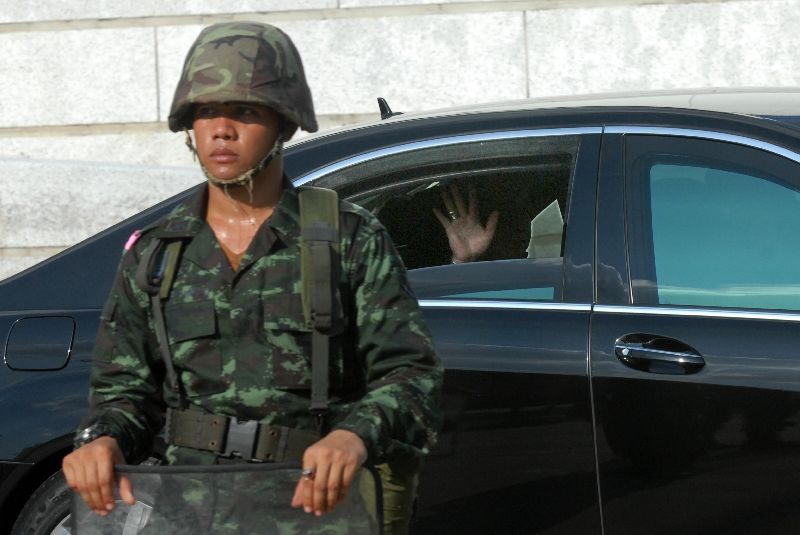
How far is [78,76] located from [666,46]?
352cm

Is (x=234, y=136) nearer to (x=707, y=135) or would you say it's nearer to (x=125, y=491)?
(x=125, y=491)

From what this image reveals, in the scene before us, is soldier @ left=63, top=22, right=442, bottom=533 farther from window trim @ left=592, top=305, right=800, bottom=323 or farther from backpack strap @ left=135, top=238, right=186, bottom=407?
window trim @ left=592, top=305, right=800, bottom=323

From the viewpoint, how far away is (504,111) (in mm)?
3775

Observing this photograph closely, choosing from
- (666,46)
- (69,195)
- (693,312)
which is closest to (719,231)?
(693,312)

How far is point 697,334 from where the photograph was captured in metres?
3.39

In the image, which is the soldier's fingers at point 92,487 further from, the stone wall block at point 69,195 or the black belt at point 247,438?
the stone wall block at point 69,195

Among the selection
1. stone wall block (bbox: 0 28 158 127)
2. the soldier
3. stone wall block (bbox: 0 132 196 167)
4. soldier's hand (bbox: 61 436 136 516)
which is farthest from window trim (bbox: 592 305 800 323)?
stone wall block (bbox: 0 28 158 127)

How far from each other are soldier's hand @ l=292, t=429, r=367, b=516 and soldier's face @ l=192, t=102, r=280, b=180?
0.47 m

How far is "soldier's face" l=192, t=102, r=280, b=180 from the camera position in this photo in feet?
7.28

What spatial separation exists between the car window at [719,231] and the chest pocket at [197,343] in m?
1.49

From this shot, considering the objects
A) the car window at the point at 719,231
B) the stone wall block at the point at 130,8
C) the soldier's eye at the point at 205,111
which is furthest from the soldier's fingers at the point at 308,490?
the stone wall block at the point at 130,8

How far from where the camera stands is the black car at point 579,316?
3.33 meters

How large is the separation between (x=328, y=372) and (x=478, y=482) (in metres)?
1.28

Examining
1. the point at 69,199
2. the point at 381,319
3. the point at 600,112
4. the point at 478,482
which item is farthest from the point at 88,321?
the point at 69,199
